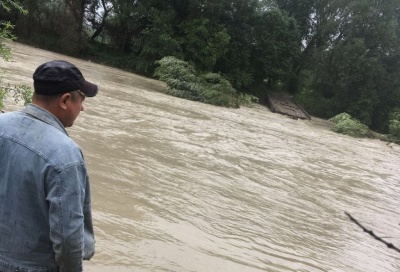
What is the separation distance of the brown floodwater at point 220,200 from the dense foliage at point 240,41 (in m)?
17.6

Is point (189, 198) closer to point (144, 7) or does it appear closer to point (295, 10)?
point (144, 7)

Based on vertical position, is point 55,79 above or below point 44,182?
above

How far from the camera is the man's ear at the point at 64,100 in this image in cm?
194

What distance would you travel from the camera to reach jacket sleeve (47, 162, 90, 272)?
1.80 m

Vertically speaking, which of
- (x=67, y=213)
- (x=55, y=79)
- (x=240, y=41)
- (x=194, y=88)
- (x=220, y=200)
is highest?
(x=240, y=41)

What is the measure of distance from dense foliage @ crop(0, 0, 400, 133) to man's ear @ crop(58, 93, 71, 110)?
28011 millimetres

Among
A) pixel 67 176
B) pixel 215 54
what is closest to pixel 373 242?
pixel 67 176

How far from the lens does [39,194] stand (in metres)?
Answer: 1.85

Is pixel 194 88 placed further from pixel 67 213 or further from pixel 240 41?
pixel 67 213

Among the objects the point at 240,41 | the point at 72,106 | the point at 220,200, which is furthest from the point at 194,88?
the point at 72,106

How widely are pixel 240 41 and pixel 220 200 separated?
93.3 feet

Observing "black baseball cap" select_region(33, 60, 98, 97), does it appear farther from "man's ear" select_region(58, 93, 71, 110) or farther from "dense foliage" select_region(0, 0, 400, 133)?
"dense foliage" select_region(0, 0, 400, 133)

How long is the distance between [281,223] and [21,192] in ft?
17.0

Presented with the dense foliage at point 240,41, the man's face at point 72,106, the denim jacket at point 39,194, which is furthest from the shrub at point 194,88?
the denim jacket at point 39,194
